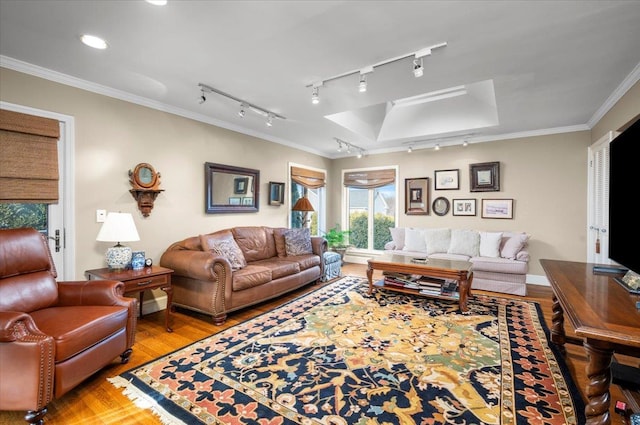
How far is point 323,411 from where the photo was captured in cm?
175

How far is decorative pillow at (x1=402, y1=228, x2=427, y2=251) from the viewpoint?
5318mm

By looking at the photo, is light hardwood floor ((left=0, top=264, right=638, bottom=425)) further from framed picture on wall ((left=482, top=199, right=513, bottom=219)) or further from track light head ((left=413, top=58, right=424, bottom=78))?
track light head ((left=413, top=58, right=424, bottom=78))

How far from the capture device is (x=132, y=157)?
11.0 ft

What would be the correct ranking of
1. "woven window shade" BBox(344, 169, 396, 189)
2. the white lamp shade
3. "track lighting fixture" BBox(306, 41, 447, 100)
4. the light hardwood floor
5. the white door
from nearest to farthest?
1. the light hardwood floor
2. "track lighting fixture" BBox(306, 41, 447, 100)
3. the white lamp shade
4. the white door
5. "woven window shade" BBox(344, 169, 396, 189)

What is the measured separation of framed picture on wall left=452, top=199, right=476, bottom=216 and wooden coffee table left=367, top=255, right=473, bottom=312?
1.74m

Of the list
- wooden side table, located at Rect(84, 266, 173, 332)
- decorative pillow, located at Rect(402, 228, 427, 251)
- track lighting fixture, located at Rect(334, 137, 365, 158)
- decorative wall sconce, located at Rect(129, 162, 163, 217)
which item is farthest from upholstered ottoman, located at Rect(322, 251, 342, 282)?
decorative wall sconce, located at Rect(129, 162, 163, 217)

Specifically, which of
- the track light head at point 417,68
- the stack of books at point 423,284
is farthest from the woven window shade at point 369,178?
the track light head at point 417,68

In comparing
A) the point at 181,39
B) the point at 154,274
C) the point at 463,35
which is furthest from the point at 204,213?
the point at 463,35

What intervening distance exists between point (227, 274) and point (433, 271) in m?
2.46

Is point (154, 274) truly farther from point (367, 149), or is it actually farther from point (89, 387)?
point (367, 149)

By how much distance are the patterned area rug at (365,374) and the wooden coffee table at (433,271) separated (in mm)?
343

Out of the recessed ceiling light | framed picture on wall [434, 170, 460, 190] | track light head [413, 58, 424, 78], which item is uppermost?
the recessed ceiling light

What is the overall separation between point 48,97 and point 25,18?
990mm

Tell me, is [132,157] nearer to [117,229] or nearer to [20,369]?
[117,229]
